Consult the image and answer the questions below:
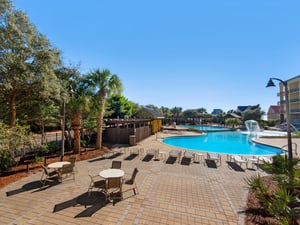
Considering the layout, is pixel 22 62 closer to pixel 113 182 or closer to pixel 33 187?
pixel 33 187

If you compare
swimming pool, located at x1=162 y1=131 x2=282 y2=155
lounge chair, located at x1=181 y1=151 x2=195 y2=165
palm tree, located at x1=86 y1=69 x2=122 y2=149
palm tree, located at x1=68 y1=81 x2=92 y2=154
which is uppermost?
palm tree, located at x1=86 y1=69 x2=122 y2=149

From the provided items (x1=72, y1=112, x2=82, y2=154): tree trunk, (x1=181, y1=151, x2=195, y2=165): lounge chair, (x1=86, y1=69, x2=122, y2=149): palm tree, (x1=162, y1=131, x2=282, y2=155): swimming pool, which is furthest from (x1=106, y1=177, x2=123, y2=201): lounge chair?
(x1=162, y1=131, x2=282, y2=155): swimming pool

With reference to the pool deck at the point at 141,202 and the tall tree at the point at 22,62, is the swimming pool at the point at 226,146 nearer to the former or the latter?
the pool deck at the point at 141,202

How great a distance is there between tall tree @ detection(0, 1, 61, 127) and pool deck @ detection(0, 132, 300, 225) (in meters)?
4.44

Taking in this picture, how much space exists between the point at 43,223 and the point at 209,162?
9371 millimetres

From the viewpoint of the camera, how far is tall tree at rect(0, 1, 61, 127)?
6.70 meters

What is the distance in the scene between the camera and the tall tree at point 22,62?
6705mm

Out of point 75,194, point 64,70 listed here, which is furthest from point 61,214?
point 64,70

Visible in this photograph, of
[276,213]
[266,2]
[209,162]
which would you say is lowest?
[209,162]

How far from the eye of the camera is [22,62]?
727cm

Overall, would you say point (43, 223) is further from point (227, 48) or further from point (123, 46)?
point (227, 48)

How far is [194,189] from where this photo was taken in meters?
6.28

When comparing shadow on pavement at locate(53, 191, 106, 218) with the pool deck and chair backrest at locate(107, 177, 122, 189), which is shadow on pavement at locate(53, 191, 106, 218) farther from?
chair backrest at locate(107, 177, 122, 189)

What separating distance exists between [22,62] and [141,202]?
26.7 ft
